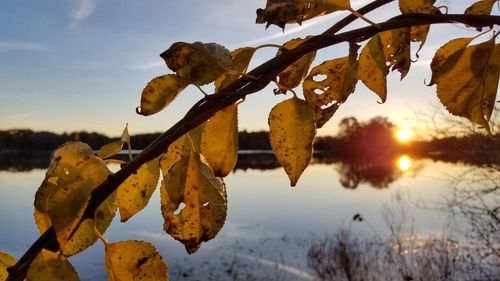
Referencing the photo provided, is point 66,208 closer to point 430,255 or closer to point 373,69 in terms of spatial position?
point 373,69

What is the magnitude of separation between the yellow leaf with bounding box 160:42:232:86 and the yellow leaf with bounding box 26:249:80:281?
8 cm

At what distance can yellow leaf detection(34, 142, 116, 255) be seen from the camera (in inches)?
5.9

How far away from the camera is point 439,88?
251mm

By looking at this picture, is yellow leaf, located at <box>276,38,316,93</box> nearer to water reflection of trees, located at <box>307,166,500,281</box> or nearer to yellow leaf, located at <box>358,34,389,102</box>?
yellow leaf, located at <box>358,34,389,102</box>

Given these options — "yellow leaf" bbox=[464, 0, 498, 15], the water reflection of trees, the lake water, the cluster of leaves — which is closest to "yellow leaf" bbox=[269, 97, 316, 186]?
the cluster of leaves

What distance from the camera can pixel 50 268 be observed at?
0.17 metres

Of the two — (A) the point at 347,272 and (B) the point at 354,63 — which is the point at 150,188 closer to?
(B) the point at 354,63

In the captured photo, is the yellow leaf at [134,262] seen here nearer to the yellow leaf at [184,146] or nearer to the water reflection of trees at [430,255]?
the yellow leaf at [184,146]

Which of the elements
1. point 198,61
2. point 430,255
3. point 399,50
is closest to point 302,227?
point 430,255

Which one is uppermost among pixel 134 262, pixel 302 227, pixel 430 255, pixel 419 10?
pixel 419 10

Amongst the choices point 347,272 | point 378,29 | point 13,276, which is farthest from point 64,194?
point 347,272

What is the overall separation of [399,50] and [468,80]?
5cm

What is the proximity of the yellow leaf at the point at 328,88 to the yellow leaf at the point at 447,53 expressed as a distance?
0.05m

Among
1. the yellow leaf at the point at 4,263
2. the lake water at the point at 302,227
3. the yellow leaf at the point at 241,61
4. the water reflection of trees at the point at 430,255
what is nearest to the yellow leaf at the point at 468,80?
the yellow leaf at the point at 241,61
